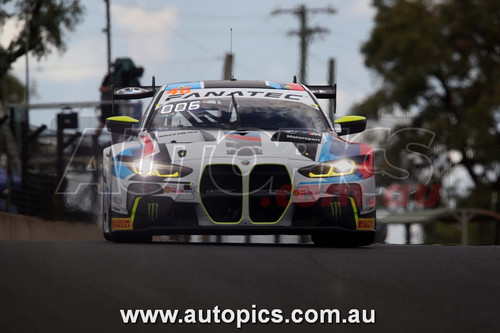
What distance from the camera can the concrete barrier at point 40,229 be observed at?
47.2 feet

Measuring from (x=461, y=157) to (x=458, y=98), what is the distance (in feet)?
7.63

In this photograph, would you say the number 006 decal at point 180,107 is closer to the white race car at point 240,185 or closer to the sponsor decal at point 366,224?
the white race car at point 240,185

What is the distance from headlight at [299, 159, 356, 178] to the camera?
9.16 meters

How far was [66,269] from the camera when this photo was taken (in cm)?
666

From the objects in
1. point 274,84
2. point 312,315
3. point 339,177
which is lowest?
point 312,315

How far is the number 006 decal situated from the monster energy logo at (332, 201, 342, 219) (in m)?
2.07

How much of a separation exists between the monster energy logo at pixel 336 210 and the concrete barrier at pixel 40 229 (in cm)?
574

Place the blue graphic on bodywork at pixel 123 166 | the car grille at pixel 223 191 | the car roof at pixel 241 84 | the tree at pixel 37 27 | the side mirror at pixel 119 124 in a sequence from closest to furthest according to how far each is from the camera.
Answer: the car grille at pixel 223 191, the blue graphic on bodywork at pixel 123 166, the side mirror at pixel 119 124, the car roof at pixel 241 84, the tree at pixel 37 27

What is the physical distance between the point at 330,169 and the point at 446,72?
33.1 metres

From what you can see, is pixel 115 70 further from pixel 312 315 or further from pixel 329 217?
pixel 312 315

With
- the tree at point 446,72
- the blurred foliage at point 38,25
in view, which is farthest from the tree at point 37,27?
the tree at point 446,72

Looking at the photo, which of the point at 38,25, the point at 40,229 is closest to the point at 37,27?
the point at 38,25

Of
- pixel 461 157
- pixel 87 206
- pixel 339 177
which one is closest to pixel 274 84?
pixel 339 177

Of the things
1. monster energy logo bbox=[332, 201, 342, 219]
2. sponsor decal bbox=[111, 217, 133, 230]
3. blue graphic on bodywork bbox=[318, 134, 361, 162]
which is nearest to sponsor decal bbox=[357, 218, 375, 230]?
monster energy logo bbox=[332, 201, 342, 219]
